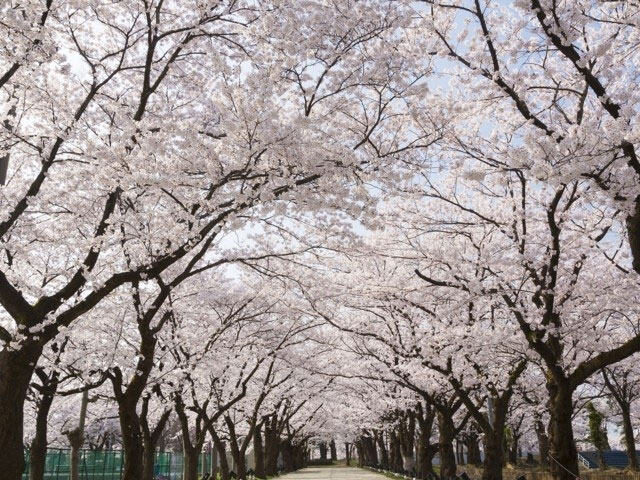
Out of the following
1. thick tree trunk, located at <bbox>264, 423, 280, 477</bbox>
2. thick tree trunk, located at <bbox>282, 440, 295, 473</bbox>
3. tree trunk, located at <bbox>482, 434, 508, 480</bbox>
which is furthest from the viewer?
thick tree trunk, located at <bbox>282, 440, 295, 473</bbox>

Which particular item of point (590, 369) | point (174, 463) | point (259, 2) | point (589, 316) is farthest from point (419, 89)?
point (174, 463)

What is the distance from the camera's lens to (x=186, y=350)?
61.4 ft

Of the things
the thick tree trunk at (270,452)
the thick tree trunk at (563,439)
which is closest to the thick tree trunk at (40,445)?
the thick tree trunk at (563,439)

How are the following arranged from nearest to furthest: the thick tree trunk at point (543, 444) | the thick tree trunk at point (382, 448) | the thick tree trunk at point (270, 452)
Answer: the thick tree trunk at point (543, 444), the thick tree trunk at point (270, 452), the thick tree trunk at point (382, 448)

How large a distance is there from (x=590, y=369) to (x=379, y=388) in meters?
20.7

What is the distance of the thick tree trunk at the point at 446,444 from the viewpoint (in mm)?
19234

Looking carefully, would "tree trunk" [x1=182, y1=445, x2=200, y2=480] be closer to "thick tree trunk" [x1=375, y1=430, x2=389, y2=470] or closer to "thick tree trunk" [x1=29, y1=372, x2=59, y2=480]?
"thick tree trunk" [x1=29, y1=372, x2=59, y2=480]

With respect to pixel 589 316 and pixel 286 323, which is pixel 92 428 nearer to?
pixel 286 323

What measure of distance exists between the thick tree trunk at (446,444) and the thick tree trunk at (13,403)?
1460cm

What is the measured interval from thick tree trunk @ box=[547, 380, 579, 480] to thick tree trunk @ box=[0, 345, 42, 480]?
944 centimetres

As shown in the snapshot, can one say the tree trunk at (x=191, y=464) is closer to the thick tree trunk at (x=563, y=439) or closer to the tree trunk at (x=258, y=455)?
the thick tree trunk at (x=563, y=439)

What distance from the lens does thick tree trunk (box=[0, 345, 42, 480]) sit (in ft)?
23.7

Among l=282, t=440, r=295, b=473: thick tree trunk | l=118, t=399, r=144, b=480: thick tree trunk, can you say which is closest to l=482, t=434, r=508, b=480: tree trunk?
l=118, t=399, r=144, b=480: thick tree trunk

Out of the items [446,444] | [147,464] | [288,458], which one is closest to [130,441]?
[147,464]
